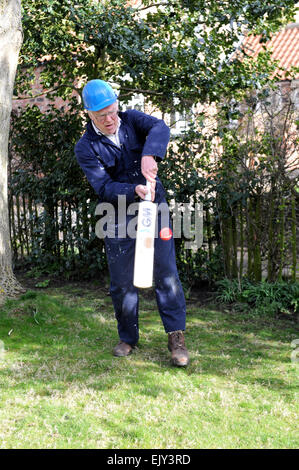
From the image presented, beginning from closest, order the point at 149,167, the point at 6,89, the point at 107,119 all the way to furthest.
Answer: the point at 149,167 < the point at 107,119 < the point at 6,89

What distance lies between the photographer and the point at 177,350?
3.82 m

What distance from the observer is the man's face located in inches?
139

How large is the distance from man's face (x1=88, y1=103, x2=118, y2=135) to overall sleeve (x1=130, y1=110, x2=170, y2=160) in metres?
0.20

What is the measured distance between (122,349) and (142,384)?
0.64m

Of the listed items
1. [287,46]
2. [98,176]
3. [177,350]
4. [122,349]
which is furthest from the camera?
Answer: [287,46]

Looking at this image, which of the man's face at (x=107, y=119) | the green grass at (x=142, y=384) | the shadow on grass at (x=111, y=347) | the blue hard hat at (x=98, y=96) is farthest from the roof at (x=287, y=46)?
the blue hard hat at (x=98, y=96)

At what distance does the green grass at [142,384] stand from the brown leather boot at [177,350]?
0.07m

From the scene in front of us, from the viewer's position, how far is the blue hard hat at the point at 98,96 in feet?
11.3

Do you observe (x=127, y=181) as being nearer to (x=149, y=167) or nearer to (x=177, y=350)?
(x=149, y=167)

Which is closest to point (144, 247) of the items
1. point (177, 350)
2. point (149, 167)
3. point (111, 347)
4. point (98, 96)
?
point (149, 167)

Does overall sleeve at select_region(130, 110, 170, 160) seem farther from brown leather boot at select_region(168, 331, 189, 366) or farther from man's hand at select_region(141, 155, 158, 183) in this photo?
brown leather boot at select_region(168, 331, 189, 366)

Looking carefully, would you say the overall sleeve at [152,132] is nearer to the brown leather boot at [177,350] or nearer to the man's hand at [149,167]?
the man's hand at [149,167]

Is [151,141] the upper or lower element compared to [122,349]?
upper

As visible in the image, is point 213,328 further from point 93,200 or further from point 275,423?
point 93,200
